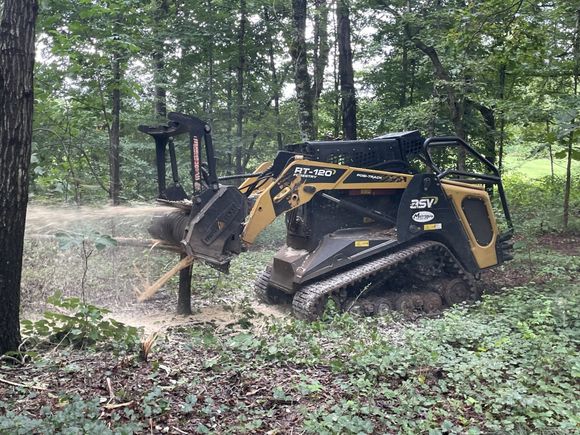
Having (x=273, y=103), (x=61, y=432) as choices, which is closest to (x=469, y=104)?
(x=273, y=103)

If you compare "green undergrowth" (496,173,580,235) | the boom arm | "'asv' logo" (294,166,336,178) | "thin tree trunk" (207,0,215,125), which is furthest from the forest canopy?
"'asv' logo" (294,166,336,178)

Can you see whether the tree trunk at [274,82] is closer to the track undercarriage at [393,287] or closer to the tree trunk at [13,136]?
the track undercarriage at [393,287]

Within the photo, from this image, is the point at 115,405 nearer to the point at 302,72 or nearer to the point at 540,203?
the point at 302,72

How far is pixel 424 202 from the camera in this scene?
7.58m

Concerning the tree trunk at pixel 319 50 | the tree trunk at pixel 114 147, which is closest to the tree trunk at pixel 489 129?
the tree trunk at pixel 319 50

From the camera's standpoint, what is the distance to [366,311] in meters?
7.12

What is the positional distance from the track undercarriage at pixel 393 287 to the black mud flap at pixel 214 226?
123cm

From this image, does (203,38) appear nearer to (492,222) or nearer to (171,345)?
(492,222)

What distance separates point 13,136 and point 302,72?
9.37 m

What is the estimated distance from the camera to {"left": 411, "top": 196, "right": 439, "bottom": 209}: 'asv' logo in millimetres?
7523

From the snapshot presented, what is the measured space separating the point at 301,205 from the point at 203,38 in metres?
Answer: 8.14

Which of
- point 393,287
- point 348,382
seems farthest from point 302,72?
point 348,382

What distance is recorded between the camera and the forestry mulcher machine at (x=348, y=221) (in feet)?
21.4

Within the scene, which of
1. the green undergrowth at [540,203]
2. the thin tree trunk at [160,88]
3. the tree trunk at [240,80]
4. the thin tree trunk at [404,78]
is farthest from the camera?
the thin tree trunk at [404,78]
